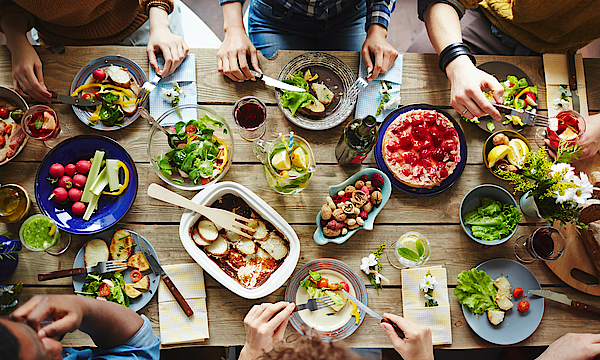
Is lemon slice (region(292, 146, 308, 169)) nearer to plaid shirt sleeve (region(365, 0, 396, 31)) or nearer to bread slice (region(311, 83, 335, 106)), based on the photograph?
bread slice (region(311, 83, 335, 106))

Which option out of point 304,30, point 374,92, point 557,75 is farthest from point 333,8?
point 557,75

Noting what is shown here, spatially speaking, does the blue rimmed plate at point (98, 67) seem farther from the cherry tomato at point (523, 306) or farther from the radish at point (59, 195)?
the cherry tomato at point (523, 306)

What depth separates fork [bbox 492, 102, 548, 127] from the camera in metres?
1.51

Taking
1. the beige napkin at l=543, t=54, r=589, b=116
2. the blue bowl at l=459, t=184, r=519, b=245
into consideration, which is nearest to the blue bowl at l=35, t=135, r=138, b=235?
the blue bowl at l=459, t=184, r=519, b=245

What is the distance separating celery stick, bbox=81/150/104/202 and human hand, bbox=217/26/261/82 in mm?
703

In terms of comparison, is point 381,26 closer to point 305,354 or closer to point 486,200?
point 486,200

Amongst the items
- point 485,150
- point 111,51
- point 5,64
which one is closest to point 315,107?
point 485,150

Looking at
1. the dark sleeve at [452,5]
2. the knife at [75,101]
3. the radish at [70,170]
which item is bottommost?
the radish at [70,170]

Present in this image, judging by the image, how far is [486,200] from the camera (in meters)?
1.54

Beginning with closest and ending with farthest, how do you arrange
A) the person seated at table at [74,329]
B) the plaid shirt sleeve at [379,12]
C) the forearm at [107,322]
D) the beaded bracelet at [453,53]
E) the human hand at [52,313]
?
the person seated at table at [74,329], the human hand at [52,313], the forearm at [107,322], the beaded bracelet at [453,53], the plaid shirt sleeve at [379,12]

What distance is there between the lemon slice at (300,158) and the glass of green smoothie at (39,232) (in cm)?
111

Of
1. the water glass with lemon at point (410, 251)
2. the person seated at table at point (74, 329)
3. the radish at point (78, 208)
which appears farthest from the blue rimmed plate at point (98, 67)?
the water glass with lemon at point (410, 251)

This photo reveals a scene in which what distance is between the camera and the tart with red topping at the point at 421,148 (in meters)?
1.52

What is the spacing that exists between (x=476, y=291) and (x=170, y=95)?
1744 mm
